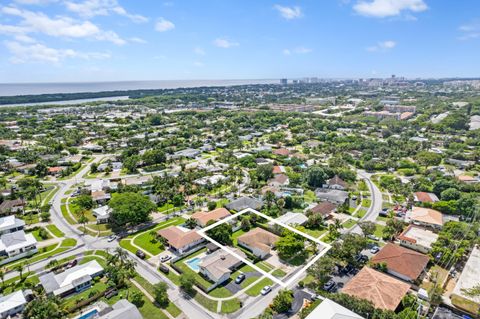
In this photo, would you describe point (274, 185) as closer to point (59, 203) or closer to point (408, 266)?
point (408, 266)

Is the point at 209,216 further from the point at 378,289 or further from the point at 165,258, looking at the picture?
the point at 378,289

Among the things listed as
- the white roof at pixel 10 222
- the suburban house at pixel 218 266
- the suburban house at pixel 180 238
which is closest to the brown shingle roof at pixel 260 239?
the suburban house at pixel 218 266

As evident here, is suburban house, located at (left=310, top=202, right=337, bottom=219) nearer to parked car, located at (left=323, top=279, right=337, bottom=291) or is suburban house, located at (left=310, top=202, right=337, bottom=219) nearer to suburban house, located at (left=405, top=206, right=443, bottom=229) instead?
suburban house, located at (left=405, top=206, right=443, bottom=229)

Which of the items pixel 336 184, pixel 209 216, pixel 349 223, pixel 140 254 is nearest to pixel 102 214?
pixel 140 254

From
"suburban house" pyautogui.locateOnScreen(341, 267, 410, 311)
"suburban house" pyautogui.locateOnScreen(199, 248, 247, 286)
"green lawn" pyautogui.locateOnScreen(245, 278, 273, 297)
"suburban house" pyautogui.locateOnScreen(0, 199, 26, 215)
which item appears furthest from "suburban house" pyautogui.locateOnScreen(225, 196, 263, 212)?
"suburban house" pyautogui.locateOnScreen(0, 199, 26, 215)

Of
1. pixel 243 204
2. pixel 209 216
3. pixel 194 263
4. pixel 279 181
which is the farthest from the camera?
pixel 279 181

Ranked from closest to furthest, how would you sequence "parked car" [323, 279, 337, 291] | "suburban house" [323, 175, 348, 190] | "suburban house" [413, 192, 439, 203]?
1. "parked car" [323, 279, 337, 291]
2. "suburban house" [413, 192, 439, 203]
3. "suburban house" [323, 175, 348, 190]
